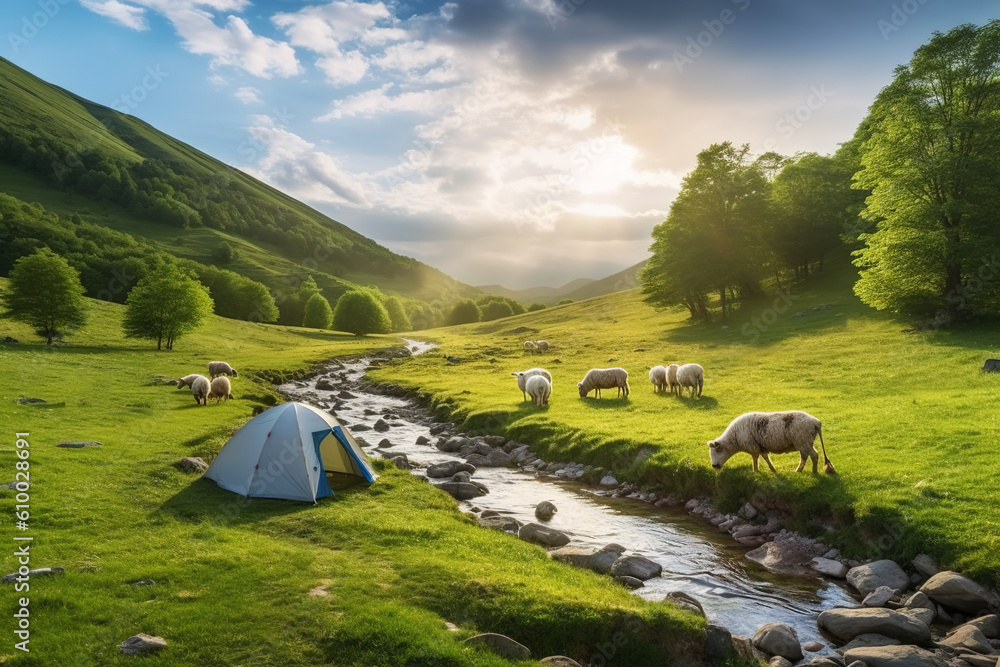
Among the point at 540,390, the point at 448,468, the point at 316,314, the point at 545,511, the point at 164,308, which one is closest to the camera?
the point at 545,511

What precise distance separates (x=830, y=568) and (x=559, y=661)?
29.2 ft

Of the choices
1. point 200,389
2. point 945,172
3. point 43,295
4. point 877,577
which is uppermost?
point 945,172

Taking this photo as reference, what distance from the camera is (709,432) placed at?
2361 cm

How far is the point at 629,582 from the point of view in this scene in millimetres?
13617

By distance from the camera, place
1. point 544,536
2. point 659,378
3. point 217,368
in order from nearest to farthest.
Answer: point 544,536 → point 659,378 → point 217,368

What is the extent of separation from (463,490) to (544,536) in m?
5.57

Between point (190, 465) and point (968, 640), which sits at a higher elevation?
point (190, 465)

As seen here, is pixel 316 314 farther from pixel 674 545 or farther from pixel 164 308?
pixel 674 545

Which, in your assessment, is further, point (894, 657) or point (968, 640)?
point (968, 640)

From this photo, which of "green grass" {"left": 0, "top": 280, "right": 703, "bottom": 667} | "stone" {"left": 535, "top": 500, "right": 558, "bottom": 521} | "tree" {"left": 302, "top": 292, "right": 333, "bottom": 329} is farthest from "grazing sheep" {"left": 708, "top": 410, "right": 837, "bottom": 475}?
"tree" {"left": 302, "top": 292, "right": 333, "bottom": 329}

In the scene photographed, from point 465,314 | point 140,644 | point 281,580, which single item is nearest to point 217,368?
point 281,580

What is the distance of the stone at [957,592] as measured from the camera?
458 inches

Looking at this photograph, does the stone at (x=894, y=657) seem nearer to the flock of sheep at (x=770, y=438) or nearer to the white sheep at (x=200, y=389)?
the flock of sheep at (x=770, y=438)

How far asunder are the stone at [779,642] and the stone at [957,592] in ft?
12.5
